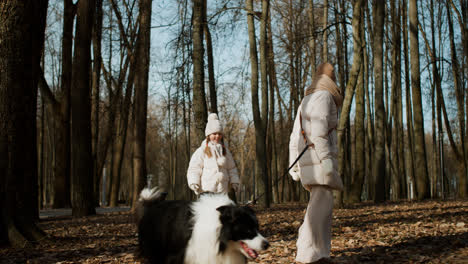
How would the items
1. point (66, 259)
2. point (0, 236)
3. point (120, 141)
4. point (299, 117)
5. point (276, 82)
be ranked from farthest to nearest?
1. point (276, 82)
2. point (120, 141)
3. point (0, 236)
4. point (66, 259)
5. point (299, 117)

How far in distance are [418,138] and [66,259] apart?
14644 mm

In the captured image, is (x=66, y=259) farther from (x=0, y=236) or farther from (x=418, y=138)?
(x=418, y=138)

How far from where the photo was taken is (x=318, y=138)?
209 inches

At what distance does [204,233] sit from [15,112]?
5.17 meters

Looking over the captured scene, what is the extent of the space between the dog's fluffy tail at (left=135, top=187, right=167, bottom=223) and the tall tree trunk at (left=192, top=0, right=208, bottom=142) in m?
6.39

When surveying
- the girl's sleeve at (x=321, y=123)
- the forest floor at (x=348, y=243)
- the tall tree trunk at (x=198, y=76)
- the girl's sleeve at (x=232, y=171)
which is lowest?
the forest floor at (x=348, y=243)

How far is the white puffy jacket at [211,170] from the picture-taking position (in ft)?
23.8

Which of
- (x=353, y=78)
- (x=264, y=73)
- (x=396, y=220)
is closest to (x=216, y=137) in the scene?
(x=396, y=220)

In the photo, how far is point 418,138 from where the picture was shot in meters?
17.9

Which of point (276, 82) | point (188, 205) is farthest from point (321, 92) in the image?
point (276, 82)

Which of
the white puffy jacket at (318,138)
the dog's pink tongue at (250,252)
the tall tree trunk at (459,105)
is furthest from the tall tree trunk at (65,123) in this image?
the tall tree trunk at (459,105)

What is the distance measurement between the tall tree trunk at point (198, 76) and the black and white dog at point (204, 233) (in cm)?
690

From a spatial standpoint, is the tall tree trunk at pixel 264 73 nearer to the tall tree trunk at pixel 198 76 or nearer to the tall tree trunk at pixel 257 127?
the tall tree trunk at pixel 257 127

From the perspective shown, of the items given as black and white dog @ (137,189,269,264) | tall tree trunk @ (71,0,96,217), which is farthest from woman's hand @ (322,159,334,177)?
tall tree trunk @ (71,0,96,217)
